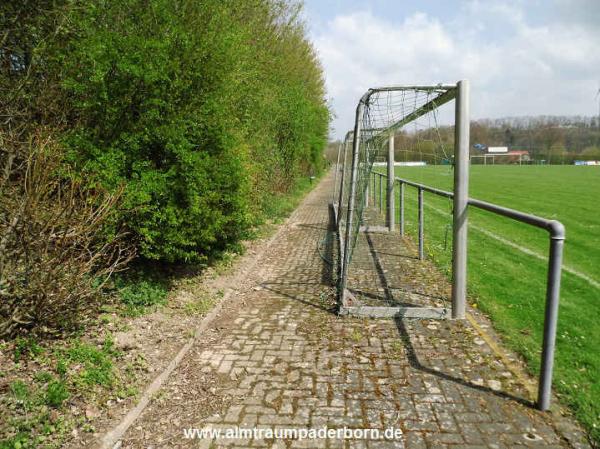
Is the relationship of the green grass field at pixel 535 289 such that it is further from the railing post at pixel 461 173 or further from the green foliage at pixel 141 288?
the green foliage at pixel 141 288

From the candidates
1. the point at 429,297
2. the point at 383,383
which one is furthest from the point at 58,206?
the point at 429,297

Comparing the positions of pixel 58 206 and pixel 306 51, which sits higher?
pixel 306 51

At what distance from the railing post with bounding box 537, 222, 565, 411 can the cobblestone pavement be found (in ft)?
0.52

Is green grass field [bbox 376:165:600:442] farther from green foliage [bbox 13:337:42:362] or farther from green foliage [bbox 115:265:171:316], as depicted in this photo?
green foliage [bbox 13:337:42:362]

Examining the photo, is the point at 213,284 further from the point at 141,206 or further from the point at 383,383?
the point at 383,383

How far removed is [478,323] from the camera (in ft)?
15.4

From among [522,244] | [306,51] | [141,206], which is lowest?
[522,244]

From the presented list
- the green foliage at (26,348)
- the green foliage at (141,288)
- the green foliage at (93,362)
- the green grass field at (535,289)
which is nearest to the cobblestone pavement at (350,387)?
the green grass field at (535,289)

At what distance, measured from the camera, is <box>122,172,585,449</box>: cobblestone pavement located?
112 inches

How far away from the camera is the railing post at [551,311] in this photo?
287 cm

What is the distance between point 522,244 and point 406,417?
7498 millimetres

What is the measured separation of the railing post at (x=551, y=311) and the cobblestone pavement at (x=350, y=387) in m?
0.16

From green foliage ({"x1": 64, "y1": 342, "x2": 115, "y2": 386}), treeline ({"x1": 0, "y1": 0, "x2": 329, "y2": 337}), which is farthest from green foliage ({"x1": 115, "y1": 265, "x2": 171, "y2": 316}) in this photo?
green foliage ({"x1": 64, "y1": 342, "x2": 115, "y2": 386})

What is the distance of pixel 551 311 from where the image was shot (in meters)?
2.93
